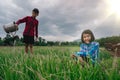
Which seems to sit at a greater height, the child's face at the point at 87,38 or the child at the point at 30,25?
the child at the point at 30,25

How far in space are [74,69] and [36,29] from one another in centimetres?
761

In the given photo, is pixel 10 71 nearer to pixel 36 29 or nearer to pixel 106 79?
pixel 106 79

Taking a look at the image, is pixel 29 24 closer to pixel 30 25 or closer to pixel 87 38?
pixel 30 25

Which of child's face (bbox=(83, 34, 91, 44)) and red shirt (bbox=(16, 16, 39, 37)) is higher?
red shirt (bbox=(16, 16, 39, 37))

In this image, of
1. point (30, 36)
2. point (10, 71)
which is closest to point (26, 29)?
point (30, 36)

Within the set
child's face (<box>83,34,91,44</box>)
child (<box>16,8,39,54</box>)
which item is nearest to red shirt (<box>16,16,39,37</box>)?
child (<box>16,8,39,54</box>)

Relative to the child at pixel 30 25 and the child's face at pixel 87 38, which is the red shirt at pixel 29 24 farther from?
the child's face at pixel 87 38

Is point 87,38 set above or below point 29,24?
below

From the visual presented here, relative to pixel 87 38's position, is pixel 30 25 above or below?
above

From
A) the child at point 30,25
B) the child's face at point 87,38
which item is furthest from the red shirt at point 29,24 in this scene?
the child's face at point 87,38

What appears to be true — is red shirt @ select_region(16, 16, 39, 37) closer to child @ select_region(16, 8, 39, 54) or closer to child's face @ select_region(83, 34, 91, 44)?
child @ select_region(16, 8, 39, 54)

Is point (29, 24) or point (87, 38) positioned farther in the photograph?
point (29, 24)

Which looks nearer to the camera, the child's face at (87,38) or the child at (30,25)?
the child's face at (87,38)

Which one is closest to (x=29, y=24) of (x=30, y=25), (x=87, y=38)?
(x=30, y=25)
